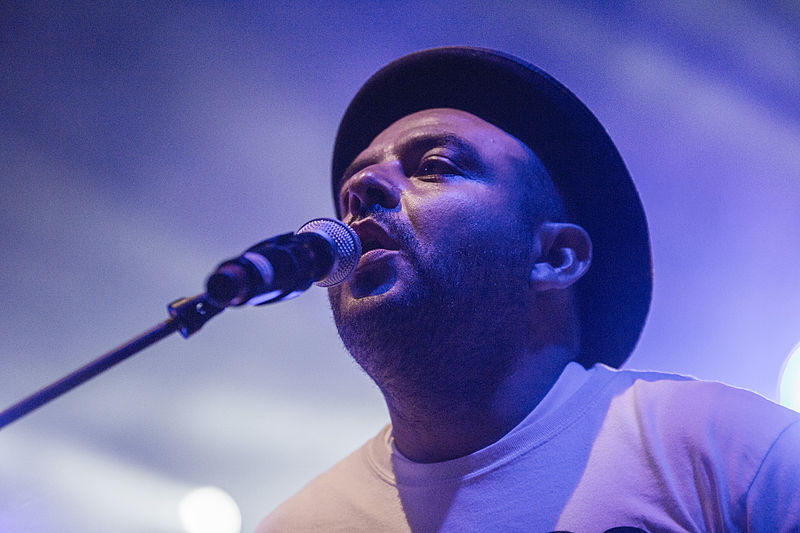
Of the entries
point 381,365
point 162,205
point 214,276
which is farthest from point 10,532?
point 214,276

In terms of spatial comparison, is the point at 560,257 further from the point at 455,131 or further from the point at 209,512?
the point at 209,512

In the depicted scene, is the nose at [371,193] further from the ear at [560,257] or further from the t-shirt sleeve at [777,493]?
the t-shirt sleeve at [777,493]

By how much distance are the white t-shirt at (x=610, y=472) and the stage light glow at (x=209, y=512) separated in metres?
2.13

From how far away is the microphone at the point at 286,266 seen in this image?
0.84 m

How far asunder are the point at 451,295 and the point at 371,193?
1.32ft

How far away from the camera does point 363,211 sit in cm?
166

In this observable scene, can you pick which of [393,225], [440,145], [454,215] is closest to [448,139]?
[440,145]

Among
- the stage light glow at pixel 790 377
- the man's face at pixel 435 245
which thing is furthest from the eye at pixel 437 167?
the stage light glow at pixel 790 377

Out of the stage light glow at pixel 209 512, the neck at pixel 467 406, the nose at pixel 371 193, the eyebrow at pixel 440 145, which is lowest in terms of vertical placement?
the stage light glow at pixel 209 512

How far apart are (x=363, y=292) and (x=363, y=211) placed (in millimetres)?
255

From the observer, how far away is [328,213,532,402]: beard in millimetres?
1545

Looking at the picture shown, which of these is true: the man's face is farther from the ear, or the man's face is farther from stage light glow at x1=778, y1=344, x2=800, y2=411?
stage light glow at x1=778, y1=344, x2=800, y2=411

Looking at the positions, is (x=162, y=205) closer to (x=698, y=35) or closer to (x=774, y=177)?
(x=698, y=35)

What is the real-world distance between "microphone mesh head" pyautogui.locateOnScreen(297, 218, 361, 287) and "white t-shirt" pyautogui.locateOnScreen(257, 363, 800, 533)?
0.74 meters
